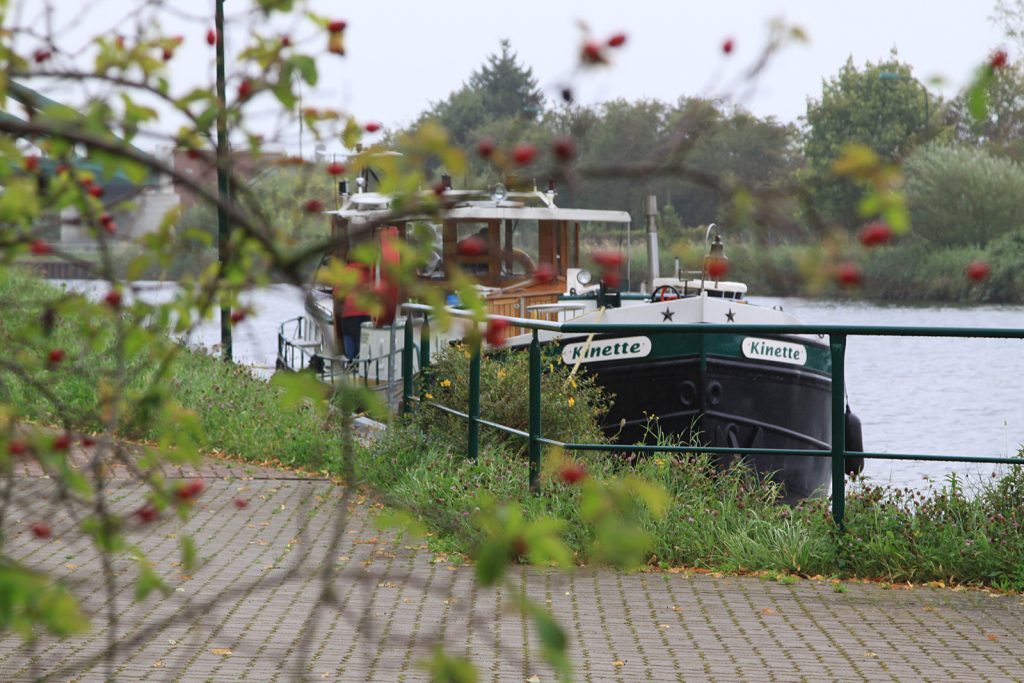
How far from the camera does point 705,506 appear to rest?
788 cm

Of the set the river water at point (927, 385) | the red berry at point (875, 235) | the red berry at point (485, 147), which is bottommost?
the river water at point (927, 385)

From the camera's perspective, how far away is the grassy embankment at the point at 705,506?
23.2 feet

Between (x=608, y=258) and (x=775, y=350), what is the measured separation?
35.6 ft

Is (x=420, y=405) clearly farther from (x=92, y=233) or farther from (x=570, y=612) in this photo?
(x=92, y=233)

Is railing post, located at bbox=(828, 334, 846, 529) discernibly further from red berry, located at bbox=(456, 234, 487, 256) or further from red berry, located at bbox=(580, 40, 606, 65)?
red berry, located at bbox=(580, 40, 606, 65)

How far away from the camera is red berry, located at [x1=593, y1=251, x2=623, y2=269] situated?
7.27 feet

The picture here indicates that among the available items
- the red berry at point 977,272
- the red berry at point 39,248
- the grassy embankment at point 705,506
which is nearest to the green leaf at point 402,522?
the red berry at point 39,248

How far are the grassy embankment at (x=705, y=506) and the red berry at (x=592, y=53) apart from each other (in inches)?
127

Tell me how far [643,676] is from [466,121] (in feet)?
262

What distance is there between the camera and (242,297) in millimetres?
2547

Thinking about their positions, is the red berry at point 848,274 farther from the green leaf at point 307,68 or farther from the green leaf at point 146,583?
the green leaf at point 146,583

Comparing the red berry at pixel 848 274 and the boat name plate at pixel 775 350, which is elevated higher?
the red berry at pixel 848 274

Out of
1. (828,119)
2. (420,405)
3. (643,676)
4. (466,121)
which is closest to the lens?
(643,676)

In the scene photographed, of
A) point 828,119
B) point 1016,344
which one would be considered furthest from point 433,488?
point 828,119
